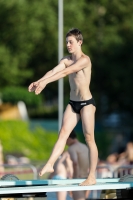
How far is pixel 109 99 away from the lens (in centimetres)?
5225

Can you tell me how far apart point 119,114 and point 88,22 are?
266 inches

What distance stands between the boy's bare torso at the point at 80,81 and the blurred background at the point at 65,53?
29.7 meters

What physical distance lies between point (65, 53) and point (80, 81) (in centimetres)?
3784

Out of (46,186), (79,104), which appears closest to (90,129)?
(79,104)

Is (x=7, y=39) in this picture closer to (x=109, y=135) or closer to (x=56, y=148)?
(x=109, y=135)

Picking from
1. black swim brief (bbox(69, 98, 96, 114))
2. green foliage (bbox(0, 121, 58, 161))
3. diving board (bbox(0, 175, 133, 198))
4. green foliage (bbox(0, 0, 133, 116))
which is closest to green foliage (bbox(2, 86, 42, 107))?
green foliage (bbox(0, 0, 133, 116))

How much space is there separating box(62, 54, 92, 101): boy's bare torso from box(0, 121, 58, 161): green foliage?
2308cm

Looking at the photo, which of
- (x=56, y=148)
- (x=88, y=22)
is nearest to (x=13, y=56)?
(x=88, y=22)

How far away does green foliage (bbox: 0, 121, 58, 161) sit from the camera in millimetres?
33344

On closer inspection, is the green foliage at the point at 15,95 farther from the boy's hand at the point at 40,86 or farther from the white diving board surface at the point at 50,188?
the boy's hand at the point at 40,86

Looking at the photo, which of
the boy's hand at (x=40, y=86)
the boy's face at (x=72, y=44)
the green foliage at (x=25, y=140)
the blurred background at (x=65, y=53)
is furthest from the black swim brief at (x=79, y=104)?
the blurred background at (x=65, y=53)

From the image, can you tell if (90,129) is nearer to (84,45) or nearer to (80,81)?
(80,81)

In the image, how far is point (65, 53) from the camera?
46.9 meters

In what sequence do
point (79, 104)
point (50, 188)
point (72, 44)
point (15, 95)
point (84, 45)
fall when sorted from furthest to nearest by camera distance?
point (84, 45), point (15, 95), point (79, 104), point (72, 44), point (50, 188)
